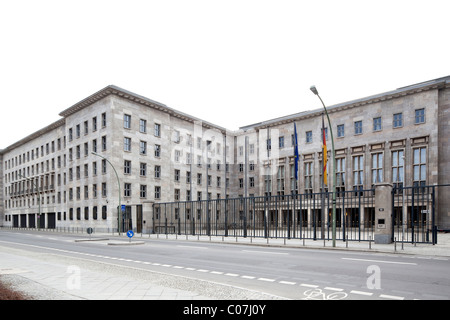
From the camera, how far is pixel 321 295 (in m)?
7.67

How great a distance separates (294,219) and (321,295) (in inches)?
698

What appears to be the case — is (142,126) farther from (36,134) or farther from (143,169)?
(36,134)

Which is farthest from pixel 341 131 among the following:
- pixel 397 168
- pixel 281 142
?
pixel 281 142

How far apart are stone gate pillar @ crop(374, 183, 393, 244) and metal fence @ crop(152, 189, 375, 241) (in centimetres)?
50

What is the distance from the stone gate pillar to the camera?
19906mm

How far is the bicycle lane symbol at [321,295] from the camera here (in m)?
7.40

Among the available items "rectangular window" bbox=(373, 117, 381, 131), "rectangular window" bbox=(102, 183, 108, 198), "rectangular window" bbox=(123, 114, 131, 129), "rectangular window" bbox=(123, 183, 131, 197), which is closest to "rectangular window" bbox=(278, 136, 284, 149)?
"rectangular window" bbox=(373, 117, 381, 131)

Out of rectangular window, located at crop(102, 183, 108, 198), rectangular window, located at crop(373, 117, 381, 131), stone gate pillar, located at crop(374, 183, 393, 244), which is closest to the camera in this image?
stone gate pillar, located at crop(374, 183, 393, 244)

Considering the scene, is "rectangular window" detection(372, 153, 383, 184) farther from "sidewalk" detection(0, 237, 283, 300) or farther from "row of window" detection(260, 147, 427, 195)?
"sidewalk" detection(0, 237, 283, 300)

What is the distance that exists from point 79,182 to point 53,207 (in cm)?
1333

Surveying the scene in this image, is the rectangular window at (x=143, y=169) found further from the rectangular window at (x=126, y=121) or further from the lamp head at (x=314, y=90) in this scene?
the lamp head at (x=314, y=90)

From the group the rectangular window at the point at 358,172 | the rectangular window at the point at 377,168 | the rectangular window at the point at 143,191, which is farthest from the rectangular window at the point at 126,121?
the rectangular window at the point at 377,168

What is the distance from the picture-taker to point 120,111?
45.2m

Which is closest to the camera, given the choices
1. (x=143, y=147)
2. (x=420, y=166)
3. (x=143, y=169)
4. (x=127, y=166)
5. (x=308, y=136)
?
(x=420, y=166)
